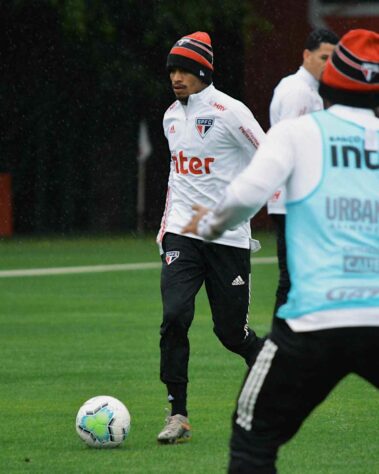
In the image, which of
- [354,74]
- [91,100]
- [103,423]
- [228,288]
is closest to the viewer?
[354,74]

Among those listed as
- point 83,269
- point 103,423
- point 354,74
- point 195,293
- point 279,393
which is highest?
point 354,74

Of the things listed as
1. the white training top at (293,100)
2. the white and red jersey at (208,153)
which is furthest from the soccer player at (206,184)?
the white training top at (293,100)

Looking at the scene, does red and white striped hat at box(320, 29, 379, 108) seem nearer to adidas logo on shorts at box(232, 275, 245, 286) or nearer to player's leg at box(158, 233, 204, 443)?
player's leg at box(158, 233, 204, 443)

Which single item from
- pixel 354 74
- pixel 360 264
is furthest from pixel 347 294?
pixel 354 74

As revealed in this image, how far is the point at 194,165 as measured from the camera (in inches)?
338

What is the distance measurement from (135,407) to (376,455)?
2243 millimetres

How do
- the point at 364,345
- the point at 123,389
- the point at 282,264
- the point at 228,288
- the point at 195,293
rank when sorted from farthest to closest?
the point at 123,389
the point at 282,264
the point at 228,288
the point at 195,293
the point at 364,345

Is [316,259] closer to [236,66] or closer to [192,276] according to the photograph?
[192,276]

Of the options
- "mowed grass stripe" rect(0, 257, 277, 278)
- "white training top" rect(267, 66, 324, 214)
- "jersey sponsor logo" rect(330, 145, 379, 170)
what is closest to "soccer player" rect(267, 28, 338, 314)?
"white training top" rect(267, 66, 324, 214)

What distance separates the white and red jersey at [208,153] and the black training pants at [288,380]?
11.6 feet

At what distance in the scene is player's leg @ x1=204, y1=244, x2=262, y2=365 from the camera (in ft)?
28.0

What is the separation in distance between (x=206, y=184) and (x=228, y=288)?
2.12ft

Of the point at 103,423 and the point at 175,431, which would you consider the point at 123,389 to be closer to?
the point at 175,431

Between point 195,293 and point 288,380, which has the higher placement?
point 288,380
